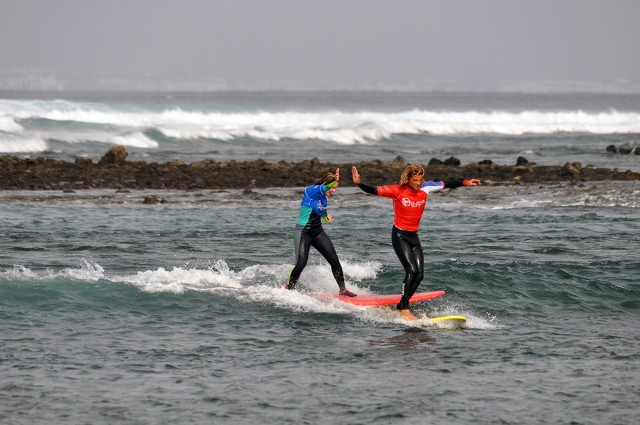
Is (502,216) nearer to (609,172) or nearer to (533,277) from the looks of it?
(533,277)

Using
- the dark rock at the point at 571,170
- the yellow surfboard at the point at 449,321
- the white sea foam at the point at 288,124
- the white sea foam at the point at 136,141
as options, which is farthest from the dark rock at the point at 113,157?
the yellow surfboard at the point at 449,321

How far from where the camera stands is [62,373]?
36.6 feet

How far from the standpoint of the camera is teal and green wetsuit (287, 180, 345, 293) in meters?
15.3

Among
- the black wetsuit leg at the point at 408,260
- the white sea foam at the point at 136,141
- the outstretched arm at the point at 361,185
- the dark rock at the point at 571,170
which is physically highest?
the outstretched arm at the point at 361,185

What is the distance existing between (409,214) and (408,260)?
637 millimetres

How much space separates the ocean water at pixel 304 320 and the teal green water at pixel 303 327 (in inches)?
1.5

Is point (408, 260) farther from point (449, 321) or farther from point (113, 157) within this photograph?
point (113, 157)

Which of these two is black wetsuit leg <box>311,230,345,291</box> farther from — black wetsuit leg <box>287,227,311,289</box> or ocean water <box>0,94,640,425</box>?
ocean water <box>0,94,640,425</box>

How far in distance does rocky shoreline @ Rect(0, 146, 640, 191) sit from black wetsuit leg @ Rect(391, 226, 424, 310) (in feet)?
62.2

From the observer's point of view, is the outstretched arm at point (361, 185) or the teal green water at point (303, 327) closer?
the teal green water at point (303, 327)

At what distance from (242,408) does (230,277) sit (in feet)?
22.3

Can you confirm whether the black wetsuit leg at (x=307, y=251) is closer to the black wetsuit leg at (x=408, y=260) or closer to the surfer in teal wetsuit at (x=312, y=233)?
the surfer in teal wetsuit at (x=312, y=233)

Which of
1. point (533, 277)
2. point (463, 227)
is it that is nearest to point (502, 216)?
point (463, 227)

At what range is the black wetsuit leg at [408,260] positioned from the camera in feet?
45.8
